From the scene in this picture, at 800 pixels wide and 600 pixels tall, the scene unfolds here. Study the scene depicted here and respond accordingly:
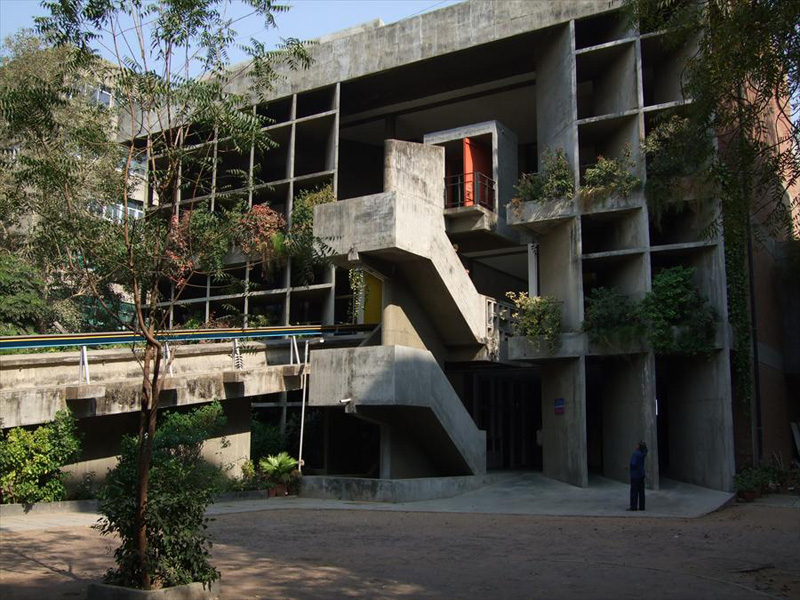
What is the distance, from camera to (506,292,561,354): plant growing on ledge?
1986 cm

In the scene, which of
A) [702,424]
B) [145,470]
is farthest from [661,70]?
[145,470]

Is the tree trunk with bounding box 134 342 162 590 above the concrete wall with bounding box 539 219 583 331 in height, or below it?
below

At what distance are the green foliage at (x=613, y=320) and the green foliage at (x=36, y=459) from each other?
12057mm

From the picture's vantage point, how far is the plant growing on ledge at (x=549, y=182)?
20578 mm

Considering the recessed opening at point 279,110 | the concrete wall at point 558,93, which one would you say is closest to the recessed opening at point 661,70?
the concrete wall at point 558,93

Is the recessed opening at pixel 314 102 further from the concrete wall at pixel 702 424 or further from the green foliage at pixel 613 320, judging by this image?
the concrete wall at pixel 702 424

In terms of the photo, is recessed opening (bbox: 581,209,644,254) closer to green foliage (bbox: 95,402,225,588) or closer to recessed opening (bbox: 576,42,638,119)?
recessed opening (bbox: 576,42,638,119)

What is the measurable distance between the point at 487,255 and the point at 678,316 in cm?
856

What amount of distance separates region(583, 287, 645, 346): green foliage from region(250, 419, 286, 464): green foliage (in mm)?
8607

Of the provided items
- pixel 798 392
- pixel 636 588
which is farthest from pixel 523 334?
pixel 636 588

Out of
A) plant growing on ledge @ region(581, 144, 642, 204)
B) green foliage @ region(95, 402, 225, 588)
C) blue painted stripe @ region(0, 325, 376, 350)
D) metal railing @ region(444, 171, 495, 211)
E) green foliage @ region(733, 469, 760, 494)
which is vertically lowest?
green foliage @ region(733, 469, 760, 494)

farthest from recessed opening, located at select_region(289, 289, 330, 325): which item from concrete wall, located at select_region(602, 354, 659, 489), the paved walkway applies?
concrete wall, located at select_region(602, 354, 659, 489)

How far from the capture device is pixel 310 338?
20641mm

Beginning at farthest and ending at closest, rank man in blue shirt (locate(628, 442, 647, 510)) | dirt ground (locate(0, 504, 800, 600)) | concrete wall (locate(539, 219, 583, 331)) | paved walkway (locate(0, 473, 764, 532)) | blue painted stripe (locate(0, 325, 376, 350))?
1. concrete wall (locate(539, 219, 583, 331))
2. man in blue shirt (locate(628, 442, 647, 510))
3. paved walkway (locate(0, 473, 764, 532))
4. blue painted stripe (locate(0, 325, 376, 350))
5. dirt ground (locate(0, 504, 800, 600))
